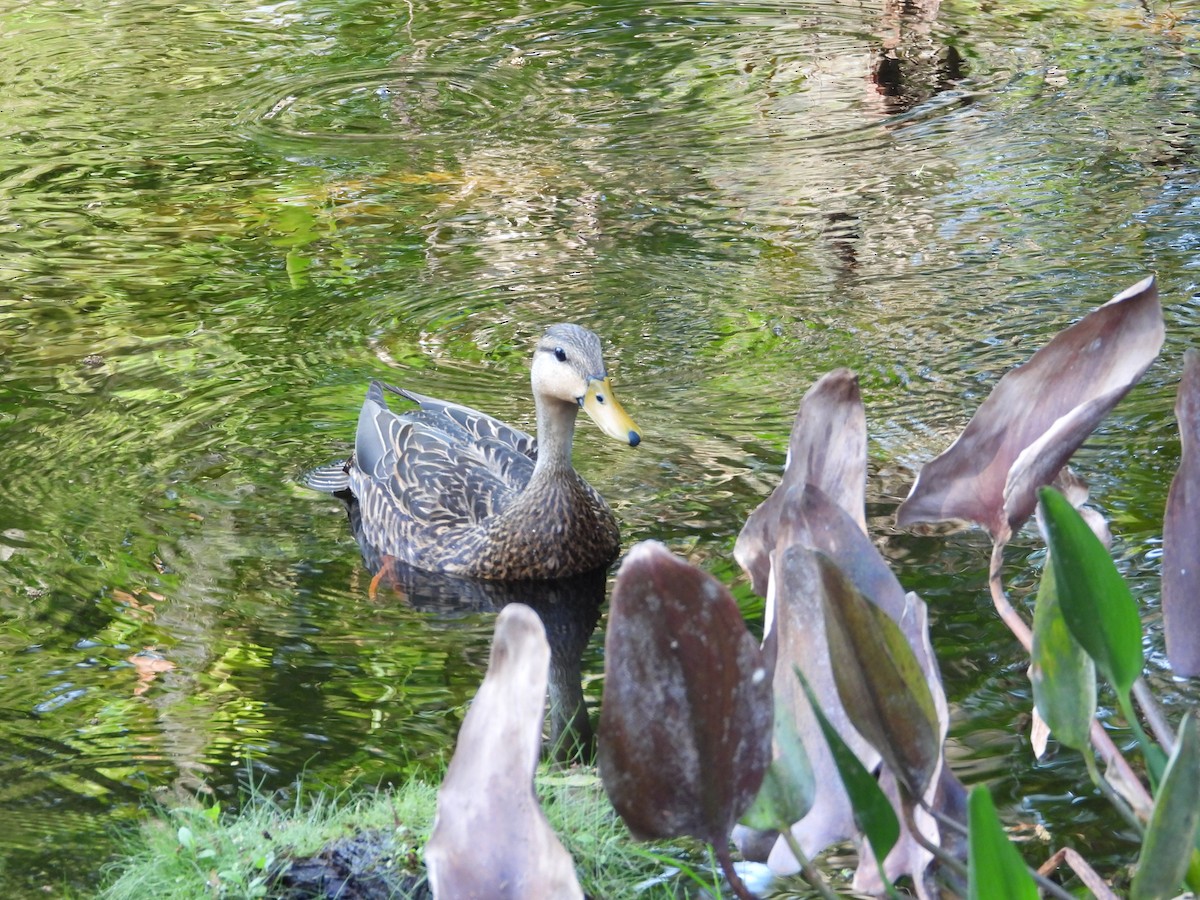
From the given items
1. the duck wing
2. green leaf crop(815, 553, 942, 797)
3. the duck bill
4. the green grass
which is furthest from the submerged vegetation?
the duck wing

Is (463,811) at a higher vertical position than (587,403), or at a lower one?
higher

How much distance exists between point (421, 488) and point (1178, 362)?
9.59 feet

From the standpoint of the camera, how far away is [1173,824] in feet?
4.86

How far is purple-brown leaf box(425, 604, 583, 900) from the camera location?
1.54 meters

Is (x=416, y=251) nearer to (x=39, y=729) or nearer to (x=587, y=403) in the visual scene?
(x=587, y=403)

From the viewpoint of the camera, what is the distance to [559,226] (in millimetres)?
8328

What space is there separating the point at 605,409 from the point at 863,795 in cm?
377

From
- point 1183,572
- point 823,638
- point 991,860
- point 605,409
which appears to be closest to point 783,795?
point 823,638

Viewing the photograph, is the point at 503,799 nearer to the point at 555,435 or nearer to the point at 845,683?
the point at 845,683

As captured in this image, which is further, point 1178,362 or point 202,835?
point 1178,362

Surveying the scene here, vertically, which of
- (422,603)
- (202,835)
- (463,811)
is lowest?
(422,603)

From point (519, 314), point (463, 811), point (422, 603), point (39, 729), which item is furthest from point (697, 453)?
point (463, 811)

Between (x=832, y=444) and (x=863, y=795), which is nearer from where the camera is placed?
(x=863, y=795)

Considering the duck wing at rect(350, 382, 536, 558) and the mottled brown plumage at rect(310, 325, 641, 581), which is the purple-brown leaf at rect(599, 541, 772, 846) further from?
the duck wing at rect(350, 382, 536, 558)
